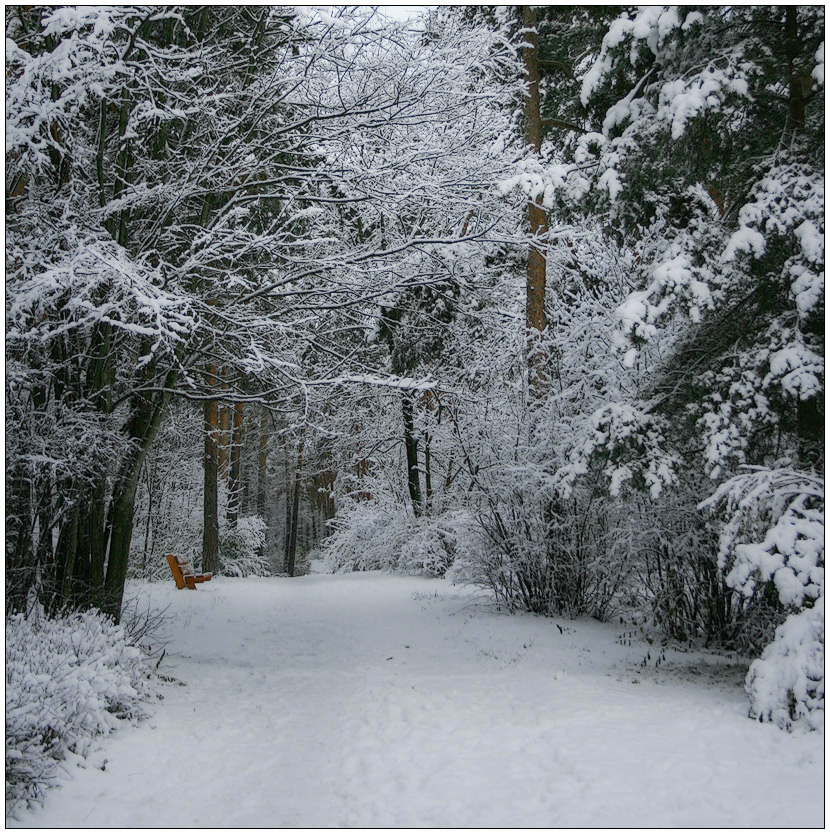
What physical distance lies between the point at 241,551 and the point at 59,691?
16.5 meters

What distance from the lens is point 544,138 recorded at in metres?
13.0

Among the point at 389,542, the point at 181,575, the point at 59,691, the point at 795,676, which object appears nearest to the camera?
the point at 59,691

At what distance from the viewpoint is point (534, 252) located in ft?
36.2

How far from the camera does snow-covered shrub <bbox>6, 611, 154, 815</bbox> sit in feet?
14.2

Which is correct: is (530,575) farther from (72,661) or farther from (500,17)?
(500,17)

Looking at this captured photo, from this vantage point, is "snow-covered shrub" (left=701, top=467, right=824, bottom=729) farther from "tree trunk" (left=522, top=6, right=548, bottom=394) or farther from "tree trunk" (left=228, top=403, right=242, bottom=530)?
"tree trunk" (left=228, top=403, right=242, bottom=530)

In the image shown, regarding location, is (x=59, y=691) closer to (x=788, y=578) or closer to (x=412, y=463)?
(x=788, y=578)

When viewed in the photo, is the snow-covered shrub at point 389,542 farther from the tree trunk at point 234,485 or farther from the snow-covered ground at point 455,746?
the snow-covered ground at point 455,746

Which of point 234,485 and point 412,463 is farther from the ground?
point 412,463

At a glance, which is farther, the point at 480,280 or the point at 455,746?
the point at 480,280

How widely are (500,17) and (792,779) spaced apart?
12.1 m

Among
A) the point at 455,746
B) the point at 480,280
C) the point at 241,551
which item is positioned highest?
the point at 480,280

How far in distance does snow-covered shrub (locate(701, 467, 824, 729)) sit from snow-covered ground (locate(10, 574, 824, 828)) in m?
0.27

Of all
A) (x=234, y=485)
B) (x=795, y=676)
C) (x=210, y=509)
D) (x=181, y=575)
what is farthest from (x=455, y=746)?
(x=234, y=485)
